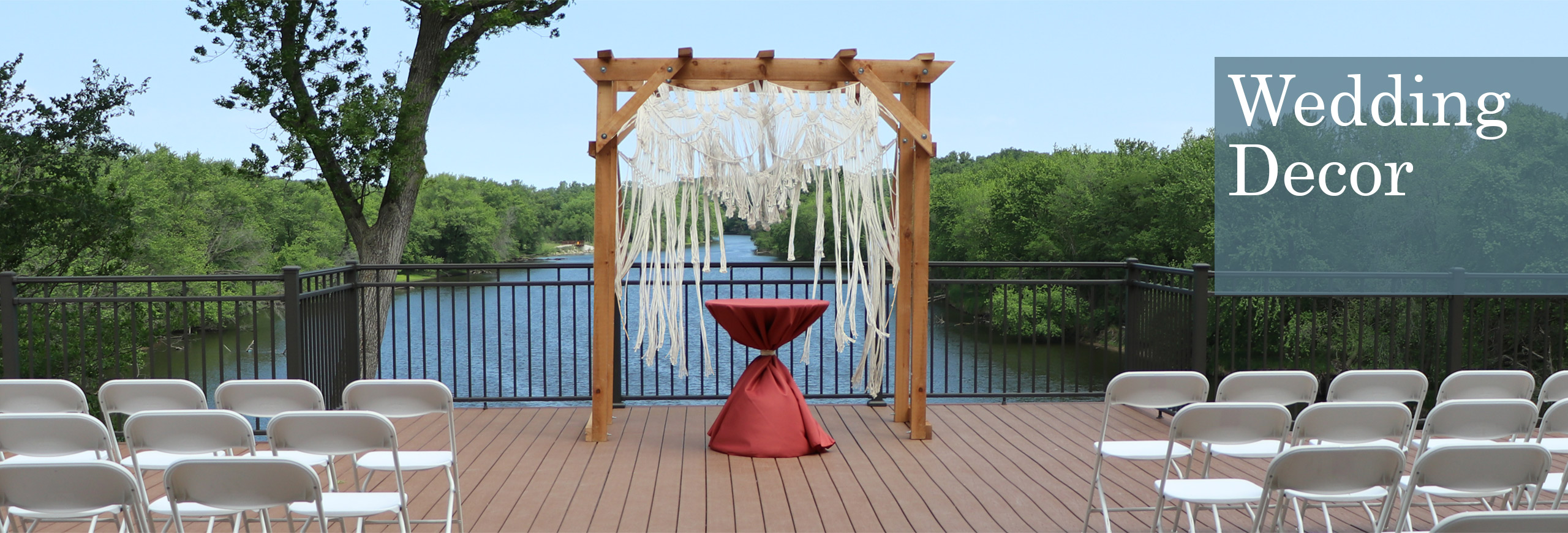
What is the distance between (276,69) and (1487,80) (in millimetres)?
35369

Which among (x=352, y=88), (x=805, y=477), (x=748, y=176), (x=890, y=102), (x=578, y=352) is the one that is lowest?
(x=578, y=352)

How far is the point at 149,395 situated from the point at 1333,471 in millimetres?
3668

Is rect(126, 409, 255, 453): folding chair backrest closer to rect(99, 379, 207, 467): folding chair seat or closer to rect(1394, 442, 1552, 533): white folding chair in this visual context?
rect(99, 379, 207, 467): folding chair seat

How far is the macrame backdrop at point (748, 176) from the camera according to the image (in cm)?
489

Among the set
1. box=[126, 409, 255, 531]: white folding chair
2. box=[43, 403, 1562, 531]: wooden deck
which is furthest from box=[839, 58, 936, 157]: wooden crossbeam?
box=[126, 409, 255, 531]: white folding chair

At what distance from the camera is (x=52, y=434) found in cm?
280

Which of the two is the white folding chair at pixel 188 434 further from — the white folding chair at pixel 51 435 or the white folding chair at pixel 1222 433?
the white folding chair at pixel 1222 433

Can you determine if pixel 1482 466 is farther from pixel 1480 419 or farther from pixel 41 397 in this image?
pixel 41 397

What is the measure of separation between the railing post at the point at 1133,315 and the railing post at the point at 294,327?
184 inches

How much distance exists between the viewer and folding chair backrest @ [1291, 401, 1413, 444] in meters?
2.86

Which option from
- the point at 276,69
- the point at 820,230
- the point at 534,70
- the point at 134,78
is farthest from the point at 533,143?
the point at 820,230

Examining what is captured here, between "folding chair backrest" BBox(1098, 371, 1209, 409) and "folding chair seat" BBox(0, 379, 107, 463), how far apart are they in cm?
356

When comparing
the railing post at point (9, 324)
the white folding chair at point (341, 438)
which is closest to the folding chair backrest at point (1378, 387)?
the white folding chair at point (341, 438)

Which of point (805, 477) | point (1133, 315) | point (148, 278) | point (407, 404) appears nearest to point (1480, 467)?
point (805, 477)
